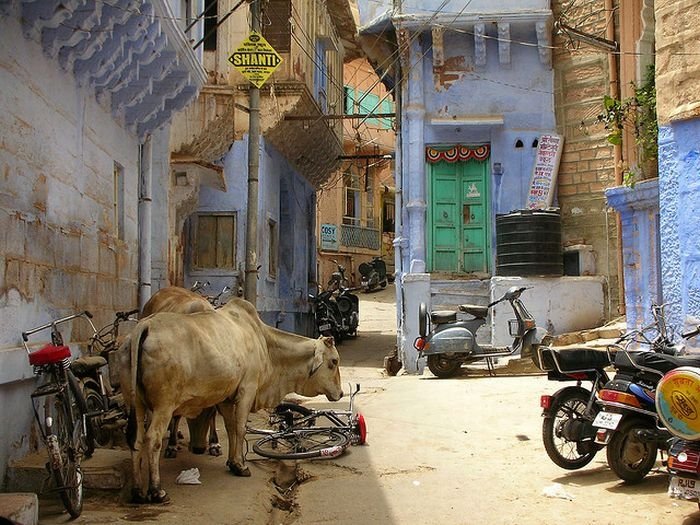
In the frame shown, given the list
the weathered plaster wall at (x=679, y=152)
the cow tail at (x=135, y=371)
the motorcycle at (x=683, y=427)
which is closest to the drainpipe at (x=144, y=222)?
the cow tail at (x=135, y=371)

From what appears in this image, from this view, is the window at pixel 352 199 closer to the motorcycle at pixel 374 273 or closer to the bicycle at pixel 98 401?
the motorcycle at pixel 374 273

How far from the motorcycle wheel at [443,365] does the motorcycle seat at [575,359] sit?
20.5 feet

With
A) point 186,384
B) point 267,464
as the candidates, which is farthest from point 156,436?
point 267,464

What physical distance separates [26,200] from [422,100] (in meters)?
10.7

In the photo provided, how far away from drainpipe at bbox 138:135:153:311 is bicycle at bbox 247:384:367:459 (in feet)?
11.0

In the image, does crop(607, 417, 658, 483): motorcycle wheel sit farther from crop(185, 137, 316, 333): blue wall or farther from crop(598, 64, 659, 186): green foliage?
crop(185, 137, 316, 333): blue wall

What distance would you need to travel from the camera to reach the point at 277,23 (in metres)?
18.1

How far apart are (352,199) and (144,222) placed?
100ft

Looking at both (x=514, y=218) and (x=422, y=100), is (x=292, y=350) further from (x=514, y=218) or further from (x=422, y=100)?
(x=422, y=100)

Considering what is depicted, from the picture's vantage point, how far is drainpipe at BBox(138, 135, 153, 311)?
400 inches

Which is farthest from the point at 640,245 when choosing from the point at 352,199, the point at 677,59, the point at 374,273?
the point at 352,199

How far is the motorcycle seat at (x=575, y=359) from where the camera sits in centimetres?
619

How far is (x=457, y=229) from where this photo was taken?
15.9m

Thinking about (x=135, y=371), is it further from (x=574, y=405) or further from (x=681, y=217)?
(x=681, y=217)
